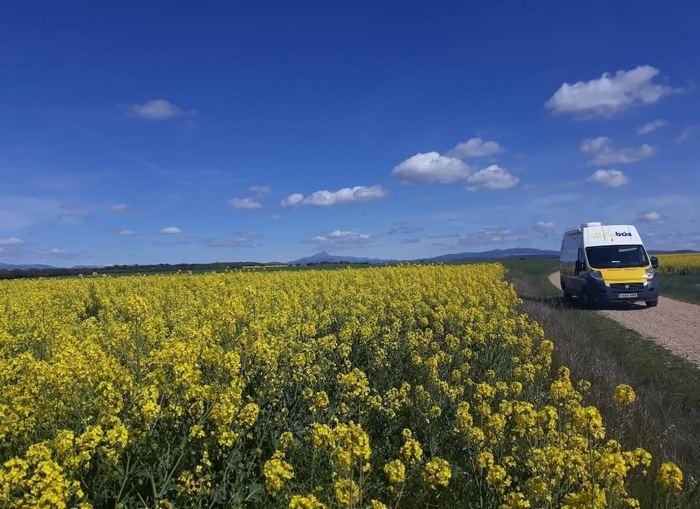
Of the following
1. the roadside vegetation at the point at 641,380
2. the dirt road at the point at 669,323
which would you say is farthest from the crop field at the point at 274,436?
the dirt road at the point at 669,323

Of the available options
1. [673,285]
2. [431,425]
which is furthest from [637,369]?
[673,285]

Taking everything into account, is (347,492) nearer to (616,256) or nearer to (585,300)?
(585,300)

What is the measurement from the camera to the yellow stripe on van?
2042 cm

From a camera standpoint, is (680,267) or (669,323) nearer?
(669,323)

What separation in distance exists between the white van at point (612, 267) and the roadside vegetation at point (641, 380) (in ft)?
13.1

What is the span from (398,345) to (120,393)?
4890mm

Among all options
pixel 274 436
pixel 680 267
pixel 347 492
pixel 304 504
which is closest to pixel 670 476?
pixel 347 492

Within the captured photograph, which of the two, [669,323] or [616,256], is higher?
[616,256]

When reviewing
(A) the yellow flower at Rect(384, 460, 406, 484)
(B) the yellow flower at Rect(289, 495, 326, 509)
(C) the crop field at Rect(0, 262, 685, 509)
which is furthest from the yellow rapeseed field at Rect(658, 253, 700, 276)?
(B) the yellow flower at Rect(289, 495, 326, 509)

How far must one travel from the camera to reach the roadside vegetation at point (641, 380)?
6.30m

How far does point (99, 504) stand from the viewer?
150 inches

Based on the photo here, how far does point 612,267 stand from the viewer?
20.7m

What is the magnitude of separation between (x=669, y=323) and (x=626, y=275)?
3357mm

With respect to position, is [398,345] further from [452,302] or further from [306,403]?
[452,302]
